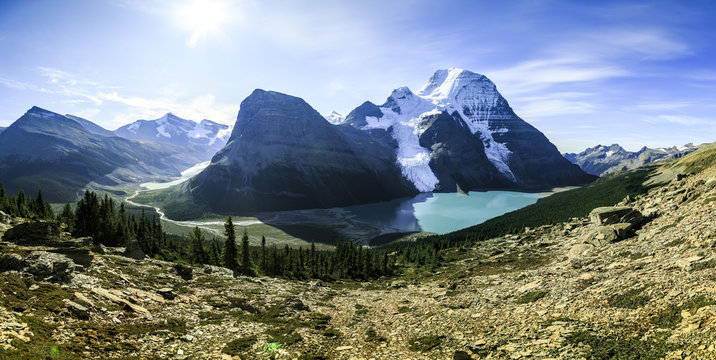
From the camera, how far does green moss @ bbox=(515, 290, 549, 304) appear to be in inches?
998

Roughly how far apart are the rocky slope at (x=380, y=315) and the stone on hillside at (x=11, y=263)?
0.31 ft

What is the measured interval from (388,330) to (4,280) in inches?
1096

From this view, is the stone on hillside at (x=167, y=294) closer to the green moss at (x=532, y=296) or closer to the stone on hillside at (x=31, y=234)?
the stone on hillside at (x=31, y=234)

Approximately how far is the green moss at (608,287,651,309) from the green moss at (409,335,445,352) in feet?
36.8

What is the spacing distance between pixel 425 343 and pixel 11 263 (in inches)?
1318

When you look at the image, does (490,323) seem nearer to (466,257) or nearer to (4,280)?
(4,280)

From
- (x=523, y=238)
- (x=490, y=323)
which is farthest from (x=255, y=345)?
(x=523, y=238)

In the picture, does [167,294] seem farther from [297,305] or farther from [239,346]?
[239,346]

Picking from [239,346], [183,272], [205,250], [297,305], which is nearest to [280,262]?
[205,250]

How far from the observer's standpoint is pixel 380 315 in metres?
31.5

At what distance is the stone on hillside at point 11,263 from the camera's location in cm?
2333

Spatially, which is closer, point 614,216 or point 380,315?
point 380,315

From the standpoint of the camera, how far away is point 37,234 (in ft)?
125

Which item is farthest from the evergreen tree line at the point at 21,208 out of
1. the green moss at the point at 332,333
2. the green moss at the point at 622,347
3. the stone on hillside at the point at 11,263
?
the green moss at the point at 622,347
